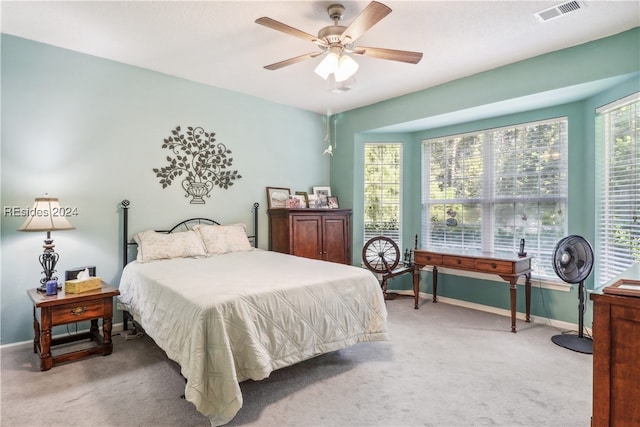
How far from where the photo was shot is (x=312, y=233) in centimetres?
463

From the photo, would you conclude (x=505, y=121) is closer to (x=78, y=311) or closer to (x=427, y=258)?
(x=427, y=258)

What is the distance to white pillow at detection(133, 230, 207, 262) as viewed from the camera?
11.3 feet

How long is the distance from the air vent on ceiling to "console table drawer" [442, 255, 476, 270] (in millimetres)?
2322

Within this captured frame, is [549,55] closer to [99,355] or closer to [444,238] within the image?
[444,238]

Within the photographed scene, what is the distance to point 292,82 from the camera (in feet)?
13.5

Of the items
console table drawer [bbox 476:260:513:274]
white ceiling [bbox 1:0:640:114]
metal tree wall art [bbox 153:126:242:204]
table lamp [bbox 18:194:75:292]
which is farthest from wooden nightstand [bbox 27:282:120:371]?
console table drawer [bbox 476:260:513:274]

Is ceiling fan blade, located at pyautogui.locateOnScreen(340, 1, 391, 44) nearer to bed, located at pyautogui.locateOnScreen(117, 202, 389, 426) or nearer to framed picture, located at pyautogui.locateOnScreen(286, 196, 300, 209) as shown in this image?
bed, located at pyautogui.locateOnScreen(117, 202, 389, 426)

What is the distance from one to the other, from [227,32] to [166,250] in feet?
7.04

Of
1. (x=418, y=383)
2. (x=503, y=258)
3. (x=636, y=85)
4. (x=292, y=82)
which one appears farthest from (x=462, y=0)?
(x=418, y=383)

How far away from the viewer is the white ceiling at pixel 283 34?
2547mm

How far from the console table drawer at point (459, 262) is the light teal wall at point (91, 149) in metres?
2.54

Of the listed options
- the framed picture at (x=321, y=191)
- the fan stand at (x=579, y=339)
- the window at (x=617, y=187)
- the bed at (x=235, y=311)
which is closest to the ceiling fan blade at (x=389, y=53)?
the bed at (x=235, y=311)

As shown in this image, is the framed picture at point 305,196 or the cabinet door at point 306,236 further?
the framed picture at point 305,196

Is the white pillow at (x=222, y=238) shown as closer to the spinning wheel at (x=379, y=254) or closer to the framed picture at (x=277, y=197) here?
the framed picture at (x=277, y=197)
